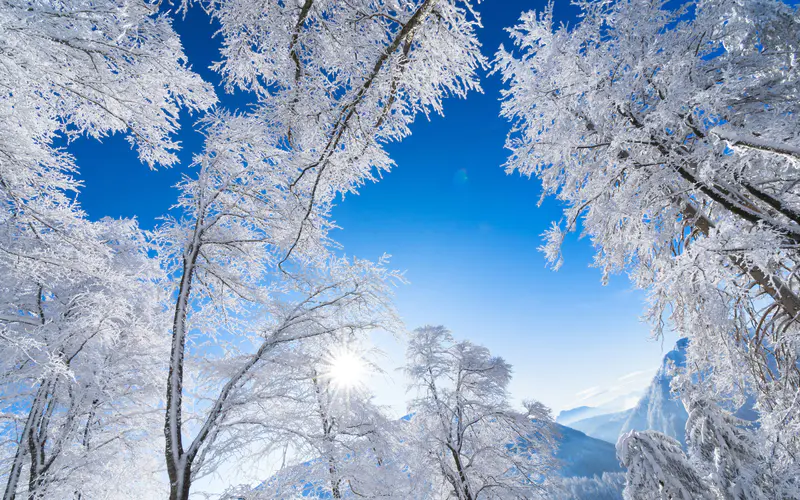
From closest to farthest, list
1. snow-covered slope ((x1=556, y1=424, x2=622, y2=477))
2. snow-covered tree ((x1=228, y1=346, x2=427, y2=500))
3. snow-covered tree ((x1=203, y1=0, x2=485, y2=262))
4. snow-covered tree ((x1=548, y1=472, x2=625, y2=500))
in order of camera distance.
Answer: snow-covered tree ((x1=203, y1=0, x2=485, y2=262)) < snow-covered tree ((x1=228, y1=346, x2=427, y2=500)) < snow-covered tree ((x1=548, y1=472, x2=625, y2=500)) < snow-covered slope ((x1=556, y1=424, x2=622, y2=477))

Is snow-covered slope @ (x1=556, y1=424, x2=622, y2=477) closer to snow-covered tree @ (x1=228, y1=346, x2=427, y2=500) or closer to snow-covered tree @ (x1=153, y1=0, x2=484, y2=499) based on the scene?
snow-covered tree @ (x1=228, y1=346, x2=427, y2=500)

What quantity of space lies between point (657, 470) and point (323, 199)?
41.4ft

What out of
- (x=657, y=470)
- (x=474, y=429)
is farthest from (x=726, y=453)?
(x=474, y=429)

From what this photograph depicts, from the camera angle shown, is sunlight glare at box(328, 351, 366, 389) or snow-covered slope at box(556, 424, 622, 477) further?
snow-covered slope at box(556, 424, 622, 477)

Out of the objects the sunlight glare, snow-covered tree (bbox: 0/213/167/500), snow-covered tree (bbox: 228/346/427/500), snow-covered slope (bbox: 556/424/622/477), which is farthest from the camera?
snow-covered slope (bbox: 556/424/622/477)

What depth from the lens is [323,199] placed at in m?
4.18

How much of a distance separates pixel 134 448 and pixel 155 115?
8.17m

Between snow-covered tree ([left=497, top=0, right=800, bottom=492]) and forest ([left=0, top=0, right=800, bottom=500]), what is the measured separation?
3 cm

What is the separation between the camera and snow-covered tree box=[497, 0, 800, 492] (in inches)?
95.4

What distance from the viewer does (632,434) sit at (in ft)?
33.0

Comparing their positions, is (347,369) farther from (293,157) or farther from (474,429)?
(474,429)

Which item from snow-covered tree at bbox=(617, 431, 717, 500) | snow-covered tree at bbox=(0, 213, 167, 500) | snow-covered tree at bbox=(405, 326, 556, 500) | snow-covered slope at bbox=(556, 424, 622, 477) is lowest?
snow-covered slope at bbox=(556, 424, 622, 477)

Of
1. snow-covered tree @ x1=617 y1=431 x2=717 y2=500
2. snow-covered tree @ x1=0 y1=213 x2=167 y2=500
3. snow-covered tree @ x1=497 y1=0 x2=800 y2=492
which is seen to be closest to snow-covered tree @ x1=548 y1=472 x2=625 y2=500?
snow-covered tree @ x1=617 y1=431 x2=717 y2=500

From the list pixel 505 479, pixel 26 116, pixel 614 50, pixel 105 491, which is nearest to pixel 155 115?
pixel 26 116
